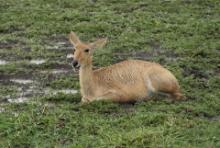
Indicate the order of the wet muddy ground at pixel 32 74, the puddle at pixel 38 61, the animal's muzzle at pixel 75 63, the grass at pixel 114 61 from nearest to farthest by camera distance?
the grass at pixel 114 61 < the animal's muzzle at pixel 75 63 < the wet muddy ground at pixel 32 74 < the puddle at pixel 38 61

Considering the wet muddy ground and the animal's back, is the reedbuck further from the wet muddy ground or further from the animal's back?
the wet muddy ground

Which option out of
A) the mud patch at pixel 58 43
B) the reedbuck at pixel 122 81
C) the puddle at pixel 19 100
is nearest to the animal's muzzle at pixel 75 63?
the reedbuck at pixel 122 81

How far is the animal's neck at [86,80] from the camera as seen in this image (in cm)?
881

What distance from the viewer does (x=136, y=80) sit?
29.1 ft

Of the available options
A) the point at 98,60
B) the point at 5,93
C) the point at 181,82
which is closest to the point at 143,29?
the point at 98,60

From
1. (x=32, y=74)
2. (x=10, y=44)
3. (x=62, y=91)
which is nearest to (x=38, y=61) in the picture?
(x=32, y=74)

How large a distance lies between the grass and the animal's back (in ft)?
0.53

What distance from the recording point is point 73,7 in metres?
15.1

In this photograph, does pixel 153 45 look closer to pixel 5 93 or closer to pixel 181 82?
pixel 181 82

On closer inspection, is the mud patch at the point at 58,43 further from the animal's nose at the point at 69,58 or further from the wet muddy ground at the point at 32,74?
the animal's nose at the point at 69,58

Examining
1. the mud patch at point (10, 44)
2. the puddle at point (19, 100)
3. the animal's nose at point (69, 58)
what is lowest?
the puddle at point (19, 100)

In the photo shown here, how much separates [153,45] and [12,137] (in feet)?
16.4

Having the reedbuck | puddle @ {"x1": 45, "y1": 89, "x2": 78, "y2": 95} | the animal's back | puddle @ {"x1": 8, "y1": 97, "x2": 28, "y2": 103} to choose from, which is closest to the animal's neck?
the reedbuck

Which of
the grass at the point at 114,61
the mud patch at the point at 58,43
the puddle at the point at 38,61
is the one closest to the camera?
the grass at the point at 114,61
